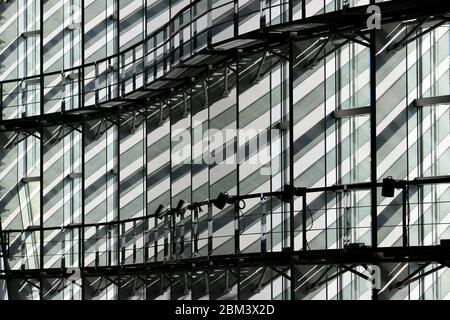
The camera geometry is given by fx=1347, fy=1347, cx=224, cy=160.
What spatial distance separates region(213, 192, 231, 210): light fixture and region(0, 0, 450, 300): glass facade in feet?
1.01

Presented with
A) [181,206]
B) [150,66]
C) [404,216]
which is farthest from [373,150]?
[150,66]

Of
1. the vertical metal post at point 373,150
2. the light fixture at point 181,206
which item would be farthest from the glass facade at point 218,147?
the light fixture at point 181,206

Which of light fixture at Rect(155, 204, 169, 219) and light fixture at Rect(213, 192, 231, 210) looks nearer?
light fixture at Rect(213, 192, 231, 210)

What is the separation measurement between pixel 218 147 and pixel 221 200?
107 inches

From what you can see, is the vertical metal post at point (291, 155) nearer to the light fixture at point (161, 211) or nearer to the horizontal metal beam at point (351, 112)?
the horizontal metal beam at point (351, 112)

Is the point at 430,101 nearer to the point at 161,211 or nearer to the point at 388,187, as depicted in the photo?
the point at 388,187

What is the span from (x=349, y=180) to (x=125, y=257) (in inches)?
524

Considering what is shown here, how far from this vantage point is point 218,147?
107ft

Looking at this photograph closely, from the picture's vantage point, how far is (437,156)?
25.2 m

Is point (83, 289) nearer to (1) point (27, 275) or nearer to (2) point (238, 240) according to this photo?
(1) point (27, 275)

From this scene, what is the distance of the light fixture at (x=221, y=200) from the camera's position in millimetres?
29797

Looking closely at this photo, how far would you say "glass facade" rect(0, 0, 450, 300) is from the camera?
25.5m

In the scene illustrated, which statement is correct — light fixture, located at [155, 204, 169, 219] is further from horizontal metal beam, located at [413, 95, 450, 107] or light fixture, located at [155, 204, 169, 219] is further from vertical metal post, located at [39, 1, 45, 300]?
horizontal metal beam, located at [413, 95, 450, 107]

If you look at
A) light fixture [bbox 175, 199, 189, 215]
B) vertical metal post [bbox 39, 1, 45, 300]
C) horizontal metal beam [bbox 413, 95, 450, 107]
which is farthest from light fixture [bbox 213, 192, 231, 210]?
vertical metal post [bbox 39, 1, 45, 300]
